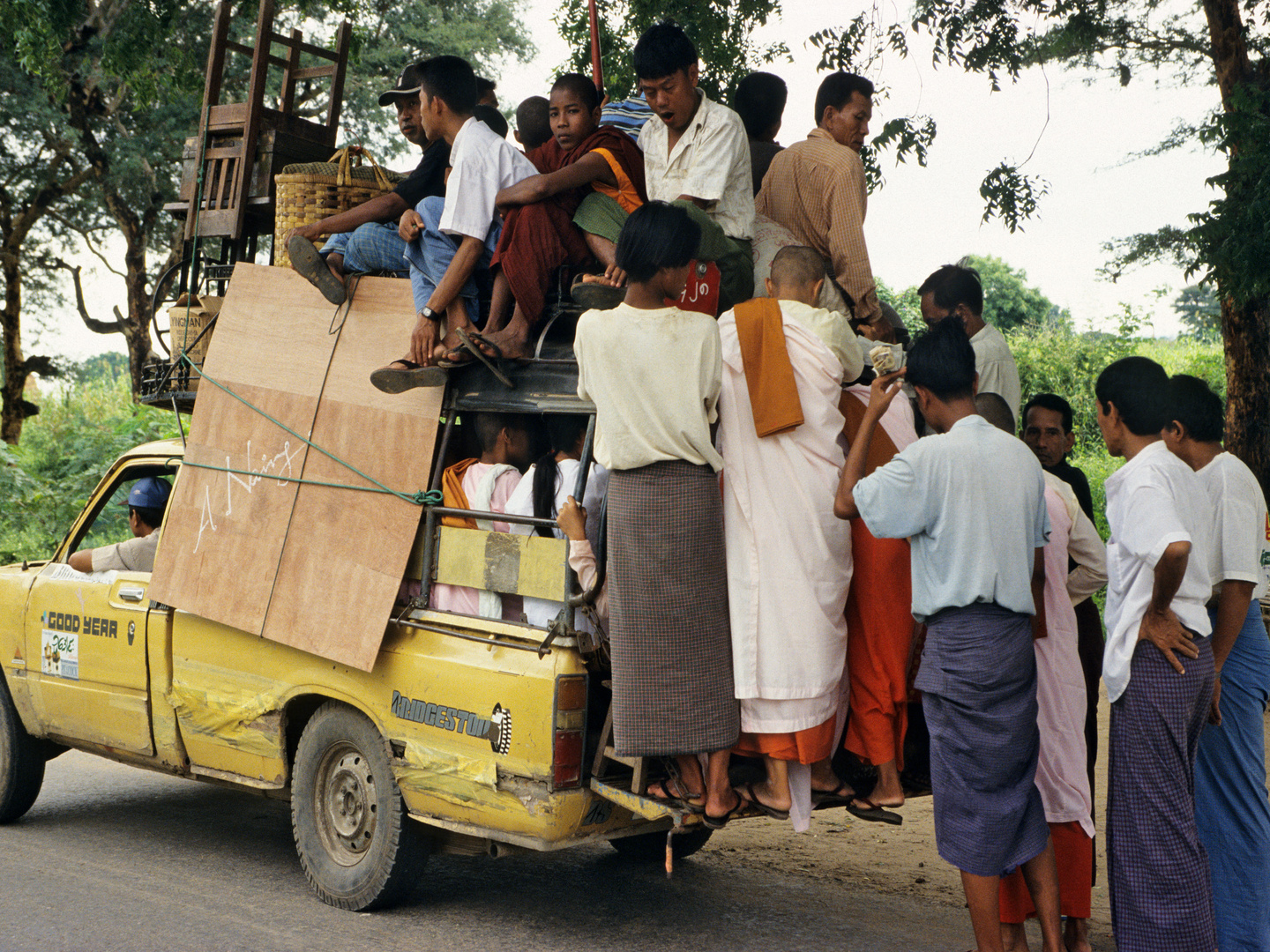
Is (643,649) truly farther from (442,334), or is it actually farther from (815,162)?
(815,162)

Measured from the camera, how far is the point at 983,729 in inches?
Result: 134

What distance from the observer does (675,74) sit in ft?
14.3

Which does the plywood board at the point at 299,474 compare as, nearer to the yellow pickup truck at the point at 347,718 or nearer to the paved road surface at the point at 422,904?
the yellow pickup truck at the point at 347,718

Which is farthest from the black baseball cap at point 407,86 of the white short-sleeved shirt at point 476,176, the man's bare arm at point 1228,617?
the man's bare arm at point 1228,617

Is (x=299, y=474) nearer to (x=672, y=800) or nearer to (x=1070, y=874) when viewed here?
(x=672, y=800)

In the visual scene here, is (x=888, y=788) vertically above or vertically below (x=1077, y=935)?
above

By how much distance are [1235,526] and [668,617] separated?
71.1 inches

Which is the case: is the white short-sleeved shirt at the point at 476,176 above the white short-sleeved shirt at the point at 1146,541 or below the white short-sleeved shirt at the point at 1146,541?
above

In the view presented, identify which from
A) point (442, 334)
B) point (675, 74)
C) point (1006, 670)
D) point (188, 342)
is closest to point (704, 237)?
point (675, 74)

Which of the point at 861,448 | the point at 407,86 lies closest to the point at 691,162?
the point at 861,448

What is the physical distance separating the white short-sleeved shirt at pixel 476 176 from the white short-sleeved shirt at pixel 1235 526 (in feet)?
8.50

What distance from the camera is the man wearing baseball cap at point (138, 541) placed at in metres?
5.26

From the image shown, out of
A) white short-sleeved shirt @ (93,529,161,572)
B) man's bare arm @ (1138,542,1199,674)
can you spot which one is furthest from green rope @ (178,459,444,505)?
man's bare arm @ (1138,542,1199,674)

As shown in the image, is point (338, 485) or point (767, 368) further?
point (338, 485)
